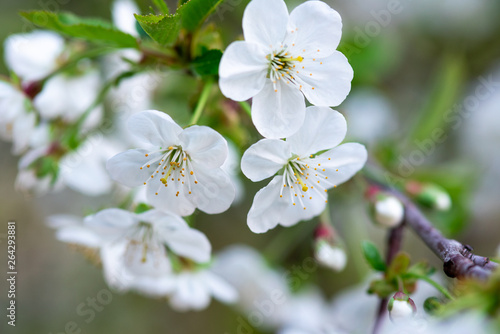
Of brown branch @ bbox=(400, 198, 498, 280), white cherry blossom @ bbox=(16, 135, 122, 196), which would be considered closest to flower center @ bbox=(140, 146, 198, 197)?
white cherry blossom @ bbox=(16, 135, 122, 196)

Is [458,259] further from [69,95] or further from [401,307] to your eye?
[69,95]

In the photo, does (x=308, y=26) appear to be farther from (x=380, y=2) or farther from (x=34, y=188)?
(x=380, y=2)

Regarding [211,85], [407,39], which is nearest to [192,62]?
[211,85]

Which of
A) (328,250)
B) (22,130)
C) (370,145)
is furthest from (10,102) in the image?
(370,145)

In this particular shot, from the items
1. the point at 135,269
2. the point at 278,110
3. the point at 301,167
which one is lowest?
the point at 135,269

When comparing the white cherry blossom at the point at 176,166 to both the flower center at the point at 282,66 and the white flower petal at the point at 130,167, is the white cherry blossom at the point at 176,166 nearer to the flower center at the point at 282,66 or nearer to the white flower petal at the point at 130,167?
the white flower petal at the point at 130,167

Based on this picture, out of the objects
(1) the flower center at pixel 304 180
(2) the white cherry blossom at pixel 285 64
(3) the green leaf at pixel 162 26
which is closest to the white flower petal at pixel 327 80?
(2) the white cherry blossom at pixel 285 64
